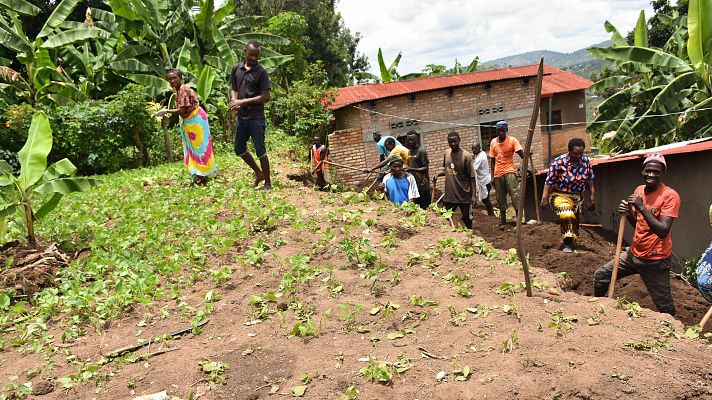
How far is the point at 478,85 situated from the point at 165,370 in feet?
49.1

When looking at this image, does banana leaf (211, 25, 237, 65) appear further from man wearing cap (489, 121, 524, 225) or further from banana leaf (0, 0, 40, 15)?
man wearing cap (489, 121, 524, 225)

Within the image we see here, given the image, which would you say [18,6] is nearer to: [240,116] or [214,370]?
[240,116]

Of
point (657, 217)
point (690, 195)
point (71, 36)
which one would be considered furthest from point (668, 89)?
point (71, 36)

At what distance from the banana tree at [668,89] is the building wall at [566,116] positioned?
9.37 m

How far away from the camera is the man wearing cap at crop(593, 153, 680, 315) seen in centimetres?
477

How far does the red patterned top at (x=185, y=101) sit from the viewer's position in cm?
775

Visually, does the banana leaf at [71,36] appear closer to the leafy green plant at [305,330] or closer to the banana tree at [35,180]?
the banana tree at [35,180]

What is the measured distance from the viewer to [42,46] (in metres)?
13.1

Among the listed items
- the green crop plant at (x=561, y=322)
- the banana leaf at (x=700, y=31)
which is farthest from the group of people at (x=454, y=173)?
the green crop plant at (x=561, y=322)

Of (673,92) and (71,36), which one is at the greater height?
(71,36)

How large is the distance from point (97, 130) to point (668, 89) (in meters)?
12.2

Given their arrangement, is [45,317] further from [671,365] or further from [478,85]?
[478,85]

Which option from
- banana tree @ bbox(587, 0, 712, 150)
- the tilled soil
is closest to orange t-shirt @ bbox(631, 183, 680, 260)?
the tilled soil

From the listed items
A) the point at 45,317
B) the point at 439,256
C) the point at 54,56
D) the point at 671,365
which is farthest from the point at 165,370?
the point at 54,56
